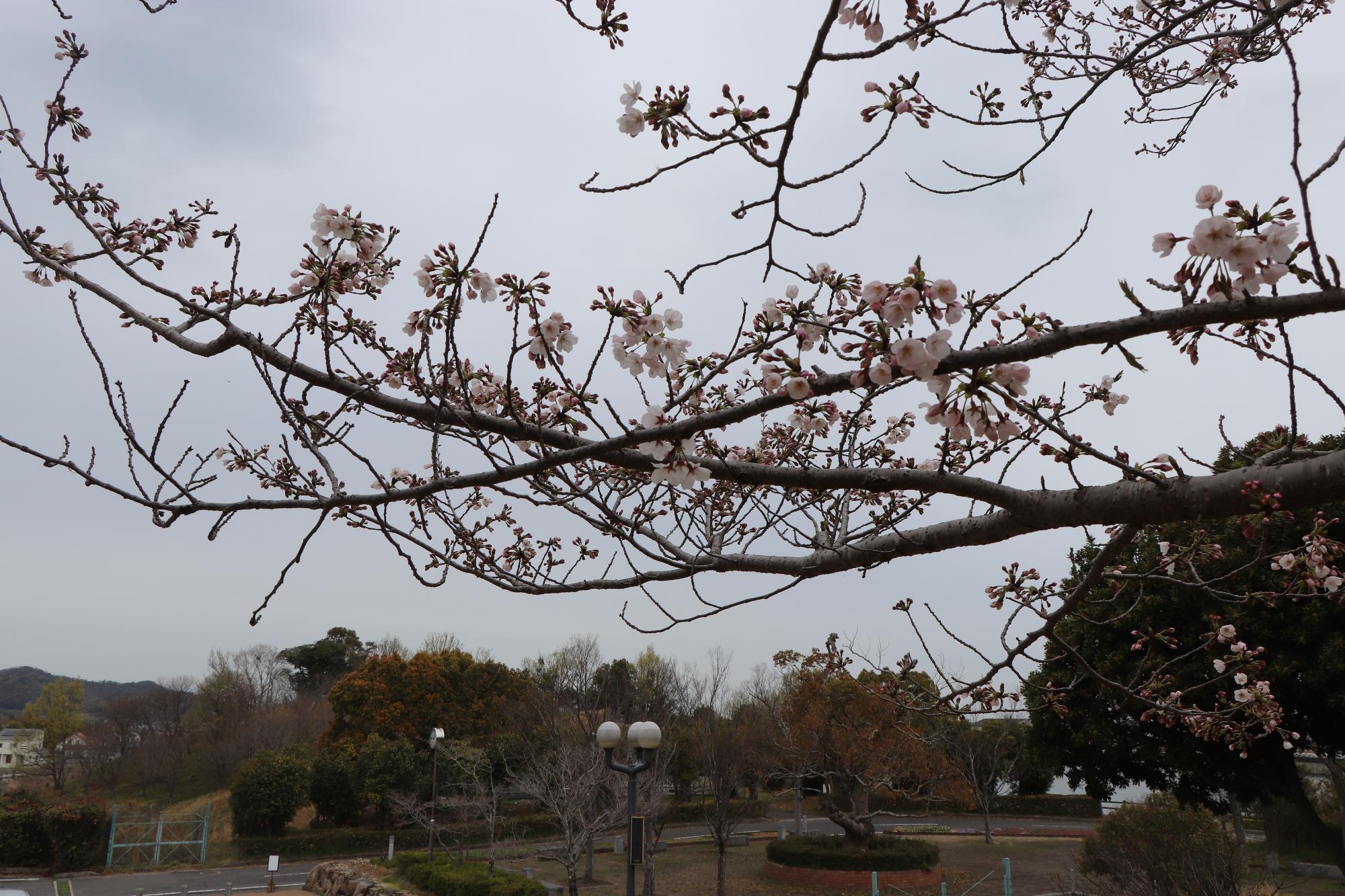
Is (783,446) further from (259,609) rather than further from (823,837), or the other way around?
(823,837)

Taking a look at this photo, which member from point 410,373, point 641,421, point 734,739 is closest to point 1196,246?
point 641,421

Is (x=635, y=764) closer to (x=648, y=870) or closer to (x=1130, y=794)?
(x=648, y=870)

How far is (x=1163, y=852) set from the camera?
33.1 ft

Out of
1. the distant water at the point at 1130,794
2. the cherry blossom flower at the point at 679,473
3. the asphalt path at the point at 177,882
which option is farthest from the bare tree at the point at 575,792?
the cherry blossom flower at the point at 679,473

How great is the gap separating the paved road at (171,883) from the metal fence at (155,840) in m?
0.73

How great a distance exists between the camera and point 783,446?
12.7 feet

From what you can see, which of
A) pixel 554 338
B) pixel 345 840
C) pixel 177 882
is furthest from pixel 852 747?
pixel 554 338

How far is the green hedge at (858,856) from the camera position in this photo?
14961mm

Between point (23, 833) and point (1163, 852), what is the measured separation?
1948 cm

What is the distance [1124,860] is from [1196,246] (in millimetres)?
11302

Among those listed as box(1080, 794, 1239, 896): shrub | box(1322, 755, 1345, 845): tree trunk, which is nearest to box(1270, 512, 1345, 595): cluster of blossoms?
box(1322, 755, 1345, 845): tree trunk

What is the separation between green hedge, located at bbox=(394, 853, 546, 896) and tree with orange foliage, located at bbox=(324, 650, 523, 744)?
595cm

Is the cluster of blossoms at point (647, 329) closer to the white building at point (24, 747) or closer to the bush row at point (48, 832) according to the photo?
the bush row at point (48, 832)

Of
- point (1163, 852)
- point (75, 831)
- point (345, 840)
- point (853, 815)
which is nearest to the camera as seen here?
point (1163, 852)
